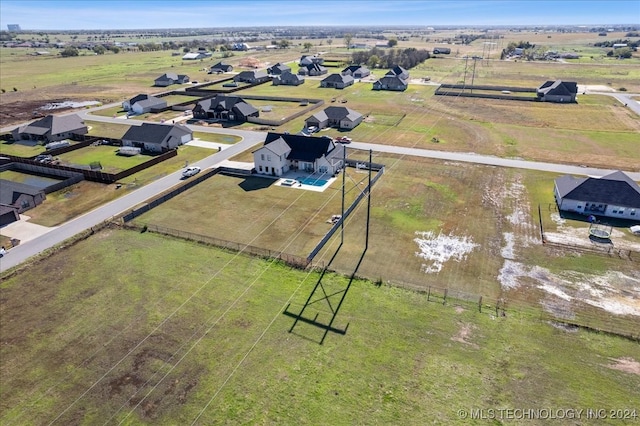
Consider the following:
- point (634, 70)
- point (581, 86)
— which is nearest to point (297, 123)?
point (581, 86)

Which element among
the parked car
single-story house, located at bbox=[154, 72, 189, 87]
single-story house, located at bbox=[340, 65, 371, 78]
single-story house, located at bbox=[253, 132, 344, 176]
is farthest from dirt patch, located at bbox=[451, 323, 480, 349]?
single-story house, located at bbox=[154, 72, 189, 87]

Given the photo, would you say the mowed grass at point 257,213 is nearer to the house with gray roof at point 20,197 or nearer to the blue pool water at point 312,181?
the blue pool water at point 312,181

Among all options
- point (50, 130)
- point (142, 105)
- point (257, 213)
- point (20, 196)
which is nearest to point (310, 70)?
point (142, 105)

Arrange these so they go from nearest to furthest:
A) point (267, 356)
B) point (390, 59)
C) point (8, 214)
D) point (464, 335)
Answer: point (267, 356) < point (464, 335) < point (8, 214) < point (390, 59)

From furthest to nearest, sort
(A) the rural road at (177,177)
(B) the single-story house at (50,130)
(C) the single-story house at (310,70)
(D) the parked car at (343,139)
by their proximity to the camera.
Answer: (C) the single-story house at (310,70), (B) the single-story house at (50,130), (D) the parked car at (343,139), (A) the rural road at (177,177)

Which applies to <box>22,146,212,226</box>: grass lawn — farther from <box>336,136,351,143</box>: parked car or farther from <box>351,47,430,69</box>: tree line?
<box>351,47,430,69</box>: tree line

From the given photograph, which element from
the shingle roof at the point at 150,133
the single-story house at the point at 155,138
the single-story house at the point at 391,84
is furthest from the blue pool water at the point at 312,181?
the single-story house at the point at 391,84

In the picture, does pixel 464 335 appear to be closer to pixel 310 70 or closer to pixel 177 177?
pixel 177 177
